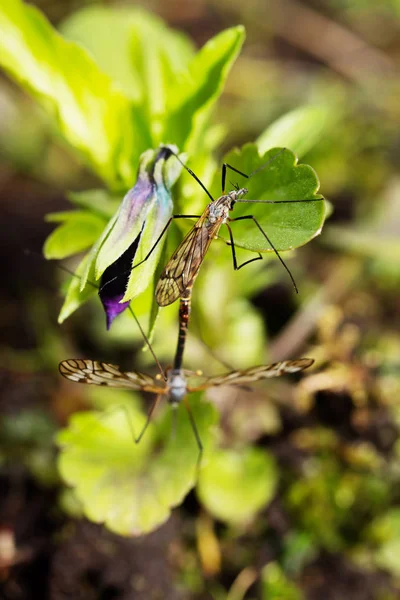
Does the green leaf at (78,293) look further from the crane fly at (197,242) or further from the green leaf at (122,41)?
the green leaf at (122,41)

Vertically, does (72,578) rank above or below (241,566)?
above

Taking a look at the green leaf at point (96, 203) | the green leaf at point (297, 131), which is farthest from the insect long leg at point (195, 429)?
the green leaf at point (297, 131)

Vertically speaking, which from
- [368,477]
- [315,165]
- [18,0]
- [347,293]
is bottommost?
[368,477]

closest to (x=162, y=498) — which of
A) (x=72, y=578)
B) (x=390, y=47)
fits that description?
(x=72, y=578)

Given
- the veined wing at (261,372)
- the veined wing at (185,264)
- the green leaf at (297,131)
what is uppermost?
the green leaf at (297,131)

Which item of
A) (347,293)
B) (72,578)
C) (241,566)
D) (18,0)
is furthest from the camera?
(347,293)

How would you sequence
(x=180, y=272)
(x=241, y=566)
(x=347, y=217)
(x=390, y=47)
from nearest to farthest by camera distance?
(x=180, y=272) → (x=241, y=566) → (x=347, y=217) → (x=390, y=47)

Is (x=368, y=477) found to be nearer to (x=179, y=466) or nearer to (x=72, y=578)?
(x=179, y=466)

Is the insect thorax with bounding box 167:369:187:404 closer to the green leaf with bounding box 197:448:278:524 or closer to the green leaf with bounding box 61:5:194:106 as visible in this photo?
the green leaf with bounding box 197:448:278:524
